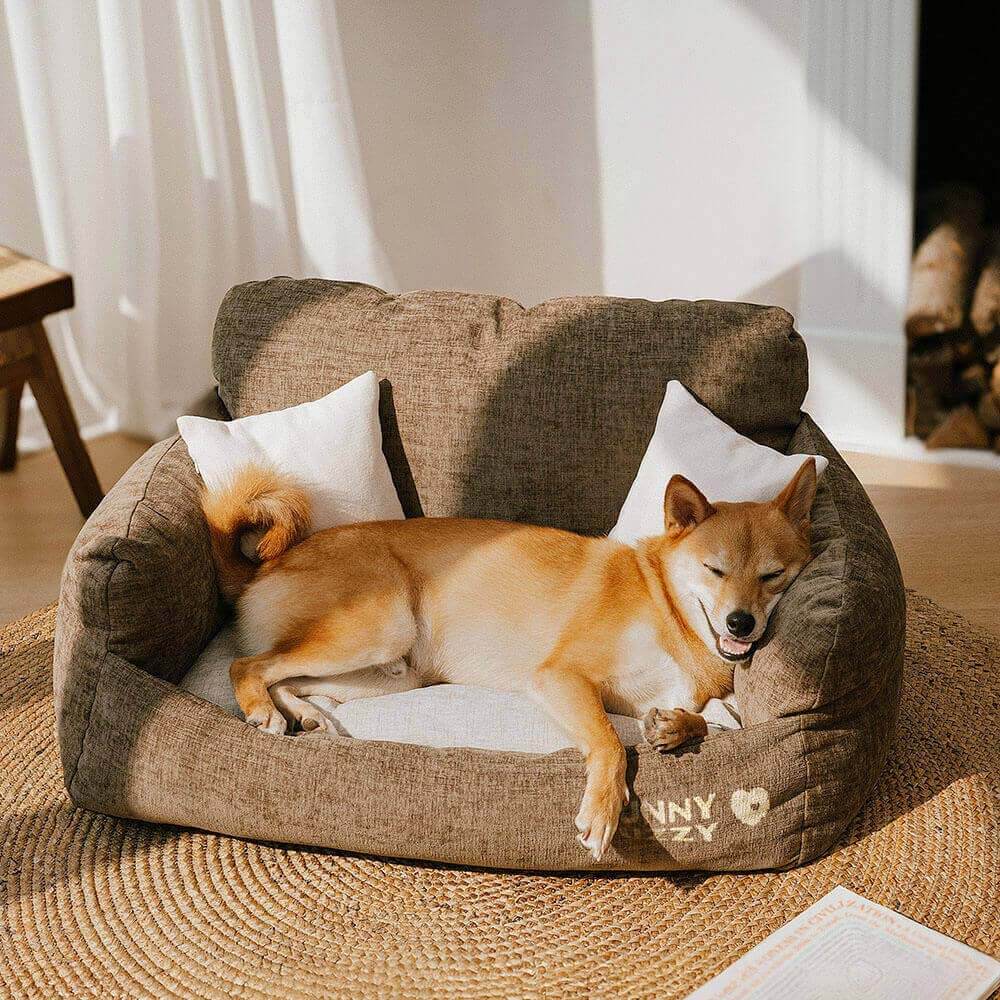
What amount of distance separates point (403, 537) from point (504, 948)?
678mm

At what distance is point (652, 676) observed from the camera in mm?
1877

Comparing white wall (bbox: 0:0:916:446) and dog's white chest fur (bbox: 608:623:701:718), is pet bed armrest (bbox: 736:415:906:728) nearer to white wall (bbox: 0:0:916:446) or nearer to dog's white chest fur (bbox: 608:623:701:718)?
dog's white chest fur (bbox: 608:623:701:718)

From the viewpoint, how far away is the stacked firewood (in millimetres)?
A: 3410

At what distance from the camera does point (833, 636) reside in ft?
5.47

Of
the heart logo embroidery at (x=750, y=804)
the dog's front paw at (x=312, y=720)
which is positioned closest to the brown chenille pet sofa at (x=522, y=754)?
the heart logo embroidery at (x=750, y=804)

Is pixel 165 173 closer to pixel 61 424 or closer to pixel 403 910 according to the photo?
pixel 61 424

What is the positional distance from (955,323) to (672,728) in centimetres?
214

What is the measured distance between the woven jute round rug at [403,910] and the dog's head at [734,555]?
36cm

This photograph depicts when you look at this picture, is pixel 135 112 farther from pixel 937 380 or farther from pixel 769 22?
pixel 937 380

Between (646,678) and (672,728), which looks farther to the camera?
(646,678)

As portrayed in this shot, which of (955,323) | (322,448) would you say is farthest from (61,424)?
(955,323)

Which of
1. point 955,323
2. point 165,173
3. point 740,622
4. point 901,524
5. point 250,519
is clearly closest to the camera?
point 740,622

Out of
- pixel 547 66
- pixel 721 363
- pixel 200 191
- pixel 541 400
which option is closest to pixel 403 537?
pixel 541 400

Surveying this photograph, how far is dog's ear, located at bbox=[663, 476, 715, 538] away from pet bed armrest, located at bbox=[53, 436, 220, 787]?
741 millimetres
